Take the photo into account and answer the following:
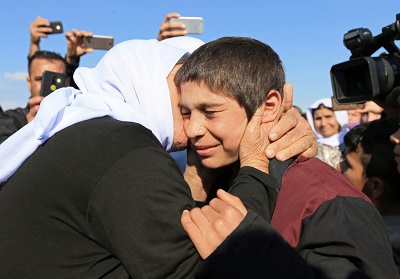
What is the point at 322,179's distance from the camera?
1.90 m

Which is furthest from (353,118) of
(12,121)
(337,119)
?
(12,121)

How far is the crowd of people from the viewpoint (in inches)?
62.6

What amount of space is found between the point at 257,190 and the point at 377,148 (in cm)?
195

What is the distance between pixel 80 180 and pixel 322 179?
33.2 inches

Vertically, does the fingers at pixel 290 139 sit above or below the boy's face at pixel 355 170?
above

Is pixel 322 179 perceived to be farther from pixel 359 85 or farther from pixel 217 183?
pixel 359 85

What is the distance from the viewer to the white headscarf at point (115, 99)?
1844 millimetres

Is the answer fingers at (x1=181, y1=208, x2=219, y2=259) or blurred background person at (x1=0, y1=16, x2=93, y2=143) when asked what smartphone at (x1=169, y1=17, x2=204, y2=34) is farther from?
fingers at (x1=181, y1=208, x2=219, y2=259)

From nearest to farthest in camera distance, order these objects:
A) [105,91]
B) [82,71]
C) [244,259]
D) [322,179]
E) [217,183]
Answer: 1. [244,259]
2. [322,179]
3. [105,91]
4. [82,71]
5. [217,183]

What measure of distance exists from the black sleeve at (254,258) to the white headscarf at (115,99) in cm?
58

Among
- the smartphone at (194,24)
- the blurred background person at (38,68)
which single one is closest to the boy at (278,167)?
the smartphone at (194,24)

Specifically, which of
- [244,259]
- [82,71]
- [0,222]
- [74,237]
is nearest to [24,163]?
[0,222]

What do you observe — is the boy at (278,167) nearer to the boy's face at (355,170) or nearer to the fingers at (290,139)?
the fingers at (290,139)

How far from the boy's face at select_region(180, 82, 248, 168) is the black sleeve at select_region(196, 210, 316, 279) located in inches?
24.6
